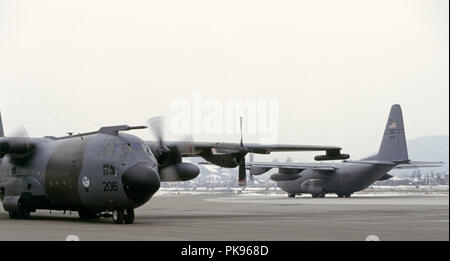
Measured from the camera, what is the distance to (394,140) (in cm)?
6119

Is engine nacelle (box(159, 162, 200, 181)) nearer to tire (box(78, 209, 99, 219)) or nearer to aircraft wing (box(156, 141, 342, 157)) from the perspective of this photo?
aircraft wing (box(156, 141, 342, 157))

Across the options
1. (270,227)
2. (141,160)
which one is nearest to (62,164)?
(141,160)

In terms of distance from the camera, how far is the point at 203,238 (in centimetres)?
1925

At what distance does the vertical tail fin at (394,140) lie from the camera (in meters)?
60.6

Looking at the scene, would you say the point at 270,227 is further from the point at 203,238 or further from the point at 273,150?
the point at 273,150

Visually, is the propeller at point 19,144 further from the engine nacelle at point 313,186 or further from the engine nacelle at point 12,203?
the engine nacelle at point 313,186

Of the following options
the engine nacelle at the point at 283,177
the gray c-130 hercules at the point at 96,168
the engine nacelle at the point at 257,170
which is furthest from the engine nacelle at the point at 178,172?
the engine nacelle at the point at 283,177

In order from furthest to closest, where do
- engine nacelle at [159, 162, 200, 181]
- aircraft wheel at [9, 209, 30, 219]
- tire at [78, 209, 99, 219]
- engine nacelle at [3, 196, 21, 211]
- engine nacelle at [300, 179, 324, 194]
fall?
engine nacelle at [300, 179, 324, 194] < engine nacelle at [159, 162, 200, 181] < aircraft wheel at [9, 209, 30, 219] < engine nacelle at [3, 196, 21, 211] < tire at [78, 209, 99, 219]

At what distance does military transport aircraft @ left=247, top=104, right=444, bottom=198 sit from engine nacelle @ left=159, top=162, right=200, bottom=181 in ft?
97.5

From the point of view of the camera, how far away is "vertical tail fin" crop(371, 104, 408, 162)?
199 ft

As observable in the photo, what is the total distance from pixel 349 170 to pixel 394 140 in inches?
235

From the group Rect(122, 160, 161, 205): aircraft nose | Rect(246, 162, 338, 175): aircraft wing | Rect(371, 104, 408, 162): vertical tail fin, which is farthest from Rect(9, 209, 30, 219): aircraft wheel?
Rect(371, 104, 408, 162): vertical tail fin
